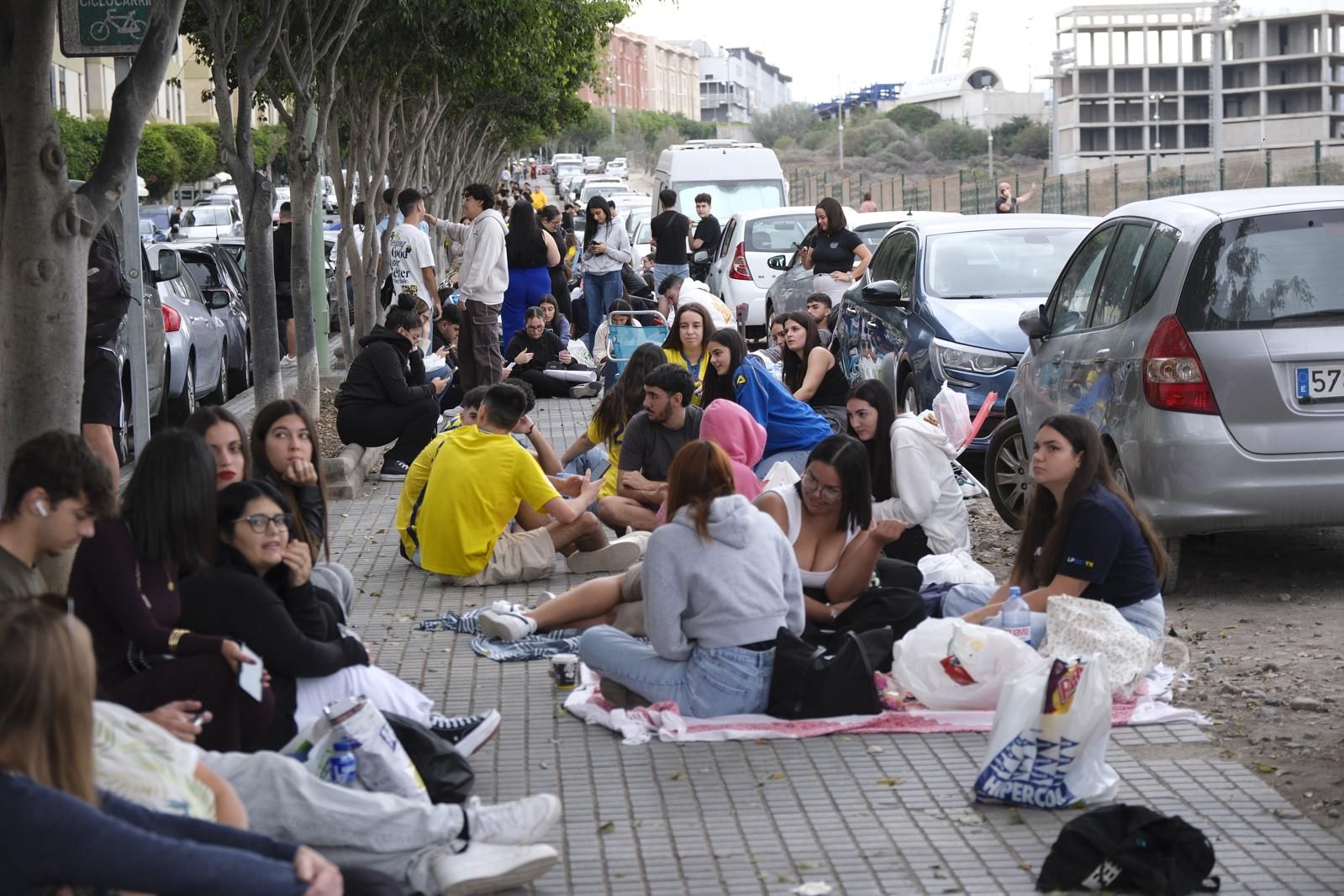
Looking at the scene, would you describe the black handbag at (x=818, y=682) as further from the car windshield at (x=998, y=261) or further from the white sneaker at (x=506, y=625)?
the car windshield at (x=998, y=261)

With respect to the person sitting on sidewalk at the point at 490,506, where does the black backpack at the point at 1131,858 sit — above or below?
below

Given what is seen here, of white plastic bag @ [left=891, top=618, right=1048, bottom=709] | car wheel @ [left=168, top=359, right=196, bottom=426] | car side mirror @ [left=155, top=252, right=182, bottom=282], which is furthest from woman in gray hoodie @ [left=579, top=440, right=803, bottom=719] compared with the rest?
car wheel @ [left=168, top=359, right=196, bottom=426]

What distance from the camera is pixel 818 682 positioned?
6.31 meters

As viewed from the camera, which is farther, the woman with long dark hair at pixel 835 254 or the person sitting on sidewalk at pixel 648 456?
the woman with long dark hair at pixel 835 254

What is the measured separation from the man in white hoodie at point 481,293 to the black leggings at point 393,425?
2.74 metres

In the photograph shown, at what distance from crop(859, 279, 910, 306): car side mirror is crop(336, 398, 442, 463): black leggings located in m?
3.12

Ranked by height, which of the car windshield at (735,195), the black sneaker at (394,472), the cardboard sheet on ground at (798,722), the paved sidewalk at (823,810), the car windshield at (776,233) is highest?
the car windshield at (735,195)

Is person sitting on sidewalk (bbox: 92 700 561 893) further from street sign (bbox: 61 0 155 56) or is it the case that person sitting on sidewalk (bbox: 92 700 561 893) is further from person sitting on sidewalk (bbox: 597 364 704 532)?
street sign (bbox: 61 0 155 56)

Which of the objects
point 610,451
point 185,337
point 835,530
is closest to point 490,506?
point 610,451

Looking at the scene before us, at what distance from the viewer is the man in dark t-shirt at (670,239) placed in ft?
71.0

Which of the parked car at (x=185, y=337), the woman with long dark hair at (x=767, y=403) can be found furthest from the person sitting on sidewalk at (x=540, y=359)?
the woman with long dark hair at (x=767, y=403)

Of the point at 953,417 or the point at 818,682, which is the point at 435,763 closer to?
the point at 818,682

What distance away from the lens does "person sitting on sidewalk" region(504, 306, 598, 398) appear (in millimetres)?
16516

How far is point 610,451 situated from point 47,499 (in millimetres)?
5548
